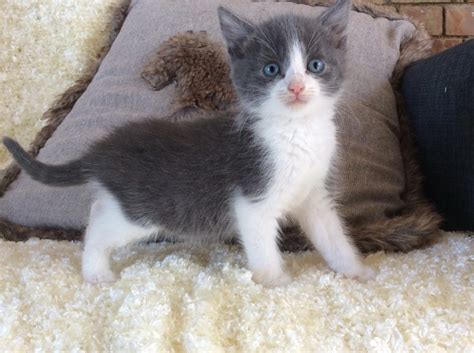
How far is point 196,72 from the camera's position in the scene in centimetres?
128

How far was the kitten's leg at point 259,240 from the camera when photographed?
0.96m

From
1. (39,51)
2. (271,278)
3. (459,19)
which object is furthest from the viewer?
(459,19)

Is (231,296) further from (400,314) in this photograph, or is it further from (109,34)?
(109,34)

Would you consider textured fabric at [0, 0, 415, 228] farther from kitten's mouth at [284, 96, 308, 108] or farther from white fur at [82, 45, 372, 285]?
kitten's mouth at [284, 96, 308, 108]

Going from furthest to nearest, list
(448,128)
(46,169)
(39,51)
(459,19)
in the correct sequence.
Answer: (459,19) → (39,51) → (448,128) → (46,169)

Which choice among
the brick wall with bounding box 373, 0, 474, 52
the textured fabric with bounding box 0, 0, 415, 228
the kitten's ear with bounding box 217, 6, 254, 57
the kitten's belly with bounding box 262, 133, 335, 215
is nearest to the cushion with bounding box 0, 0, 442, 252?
the textured fabric with bounding box 0, 0, 415, 228

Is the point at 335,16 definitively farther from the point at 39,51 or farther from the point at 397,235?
the point at 39,51

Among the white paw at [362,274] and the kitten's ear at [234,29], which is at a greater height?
the kitten's ear at [234,29]

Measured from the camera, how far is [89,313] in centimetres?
86

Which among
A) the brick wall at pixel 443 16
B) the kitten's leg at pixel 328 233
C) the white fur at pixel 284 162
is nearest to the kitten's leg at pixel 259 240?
the white fur at pixel 284 162

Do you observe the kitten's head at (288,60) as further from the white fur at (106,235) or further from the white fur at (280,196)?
the white fur at (106,235)

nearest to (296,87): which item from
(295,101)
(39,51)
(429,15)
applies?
(295,101)

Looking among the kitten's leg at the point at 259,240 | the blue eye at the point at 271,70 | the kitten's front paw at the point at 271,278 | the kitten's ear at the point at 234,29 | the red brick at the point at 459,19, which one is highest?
the kitten's ear at the point at 234,29

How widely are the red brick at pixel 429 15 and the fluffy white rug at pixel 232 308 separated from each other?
127 centimetres
